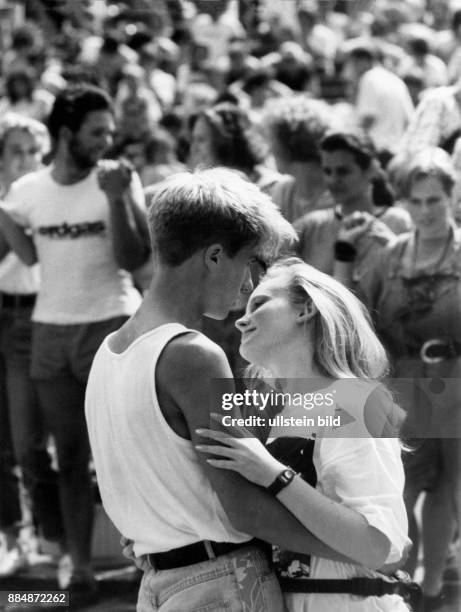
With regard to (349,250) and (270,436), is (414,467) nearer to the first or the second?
(349,250)

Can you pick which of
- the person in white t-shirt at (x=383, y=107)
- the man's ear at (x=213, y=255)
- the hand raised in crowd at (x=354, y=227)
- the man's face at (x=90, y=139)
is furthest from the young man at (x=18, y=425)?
the man's ear at (x=213, y=255)

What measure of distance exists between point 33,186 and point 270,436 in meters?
2.19

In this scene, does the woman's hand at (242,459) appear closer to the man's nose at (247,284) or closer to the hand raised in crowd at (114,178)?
the man's nose at (247,284)

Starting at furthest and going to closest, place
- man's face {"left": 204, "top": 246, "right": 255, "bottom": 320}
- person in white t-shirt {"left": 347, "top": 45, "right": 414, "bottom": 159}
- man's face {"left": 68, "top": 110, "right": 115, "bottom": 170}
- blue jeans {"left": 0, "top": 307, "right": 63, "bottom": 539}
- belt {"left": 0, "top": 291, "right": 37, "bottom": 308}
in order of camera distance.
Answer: person in white t-shirt {"left": 347, "top": 45, "right": 414, "bottom": 159}
belt {"left": 0, "top": 291, "right": 37, "bottom": 308}
blue jeans {"left": 0, "top": 307, "right": 63, "bottom": 539}
man's face {"left": 68, "top": 110, "right": 115, "bottom": 170}
man's face {"left": 204, "top": 246, "right": 255, "bottom": 320}

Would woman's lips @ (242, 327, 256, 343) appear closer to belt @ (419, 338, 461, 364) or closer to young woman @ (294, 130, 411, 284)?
belt @ (419, 338, 461, 364)

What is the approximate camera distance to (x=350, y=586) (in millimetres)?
1751

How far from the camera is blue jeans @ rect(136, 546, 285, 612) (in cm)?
175

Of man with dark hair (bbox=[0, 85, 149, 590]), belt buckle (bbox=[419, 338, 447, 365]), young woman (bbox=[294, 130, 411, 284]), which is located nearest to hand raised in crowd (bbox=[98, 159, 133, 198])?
man with dark hair (bbox=[0, 85, 149, 590])

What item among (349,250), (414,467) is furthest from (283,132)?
(414,467)

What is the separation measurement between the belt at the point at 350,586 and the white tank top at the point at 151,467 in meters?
0.11

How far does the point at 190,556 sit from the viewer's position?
1.76 meters

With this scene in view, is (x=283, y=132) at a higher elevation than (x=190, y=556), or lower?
lower

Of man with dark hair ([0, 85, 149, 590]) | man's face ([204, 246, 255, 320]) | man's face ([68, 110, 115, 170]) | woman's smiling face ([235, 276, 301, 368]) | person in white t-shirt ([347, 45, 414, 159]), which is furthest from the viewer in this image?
person in white t-shirt ([347, 45, 414, 159])

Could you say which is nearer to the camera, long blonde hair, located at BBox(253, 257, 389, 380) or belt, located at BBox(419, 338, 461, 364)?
long blonde hair, located at BBox(253, 257, 389, 380)
